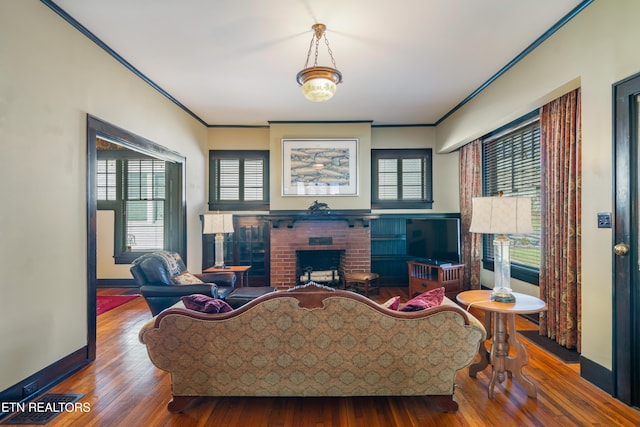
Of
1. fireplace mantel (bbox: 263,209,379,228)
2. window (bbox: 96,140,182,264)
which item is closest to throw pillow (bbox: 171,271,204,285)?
fireplace mantel (bbox: 263,209,379,228)

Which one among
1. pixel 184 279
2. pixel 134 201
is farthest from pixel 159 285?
pixel 134 201

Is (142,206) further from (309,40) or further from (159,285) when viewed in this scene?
(309,40)

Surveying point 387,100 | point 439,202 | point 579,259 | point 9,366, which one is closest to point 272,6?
point 387,100

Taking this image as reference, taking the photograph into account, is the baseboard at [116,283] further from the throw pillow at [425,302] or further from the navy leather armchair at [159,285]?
the throw pillow at [425,302]

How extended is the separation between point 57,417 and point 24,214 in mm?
1407

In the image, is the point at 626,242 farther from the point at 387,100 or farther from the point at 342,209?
the point at 342,209

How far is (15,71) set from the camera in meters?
2.12

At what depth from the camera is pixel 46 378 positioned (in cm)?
231

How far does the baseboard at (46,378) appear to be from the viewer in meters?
2.07

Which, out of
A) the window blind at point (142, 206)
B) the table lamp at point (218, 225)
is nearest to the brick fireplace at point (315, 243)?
the table lamp at point (218, 225)

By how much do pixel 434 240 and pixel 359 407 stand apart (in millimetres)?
3305

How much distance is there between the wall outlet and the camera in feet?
7.18

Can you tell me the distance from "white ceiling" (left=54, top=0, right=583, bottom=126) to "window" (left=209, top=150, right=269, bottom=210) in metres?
1.38

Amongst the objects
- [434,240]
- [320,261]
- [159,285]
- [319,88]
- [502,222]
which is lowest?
[320,261]
